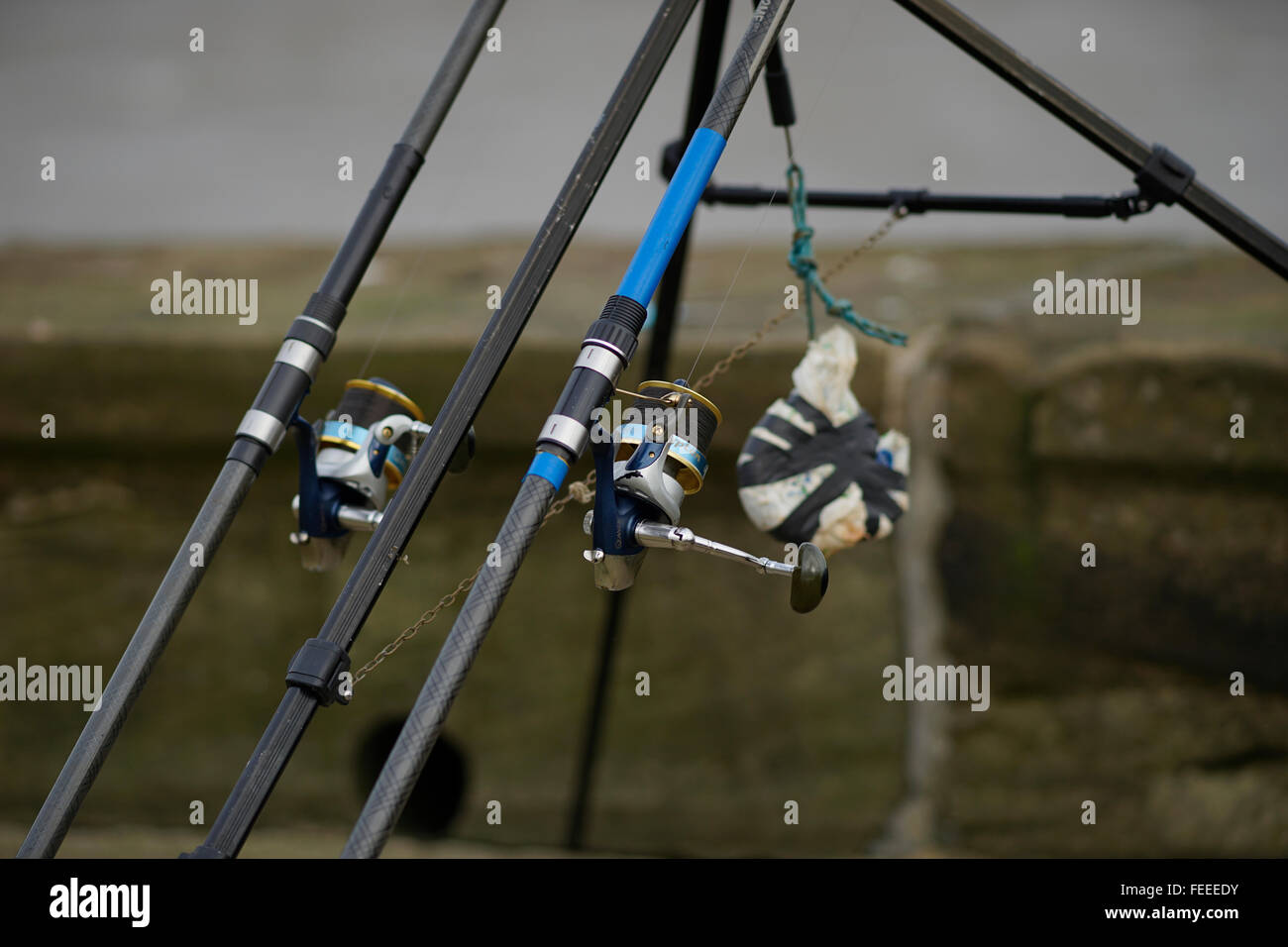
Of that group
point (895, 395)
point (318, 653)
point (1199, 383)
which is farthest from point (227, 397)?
point (1199, 383)

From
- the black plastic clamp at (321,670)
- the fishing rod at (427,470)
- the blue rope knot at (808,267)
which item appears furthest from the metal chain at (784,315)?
the black plastic clamp at (321,670)

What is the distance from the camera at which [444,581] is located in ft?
5.95

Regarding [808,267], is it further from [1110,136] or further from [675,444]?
[675,444]

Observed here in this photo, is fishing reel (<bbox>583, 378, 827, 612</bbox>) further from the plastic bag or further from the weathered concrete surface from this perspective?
the weathered concrete surface

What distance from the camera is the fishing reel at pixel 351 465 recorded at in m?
1.02

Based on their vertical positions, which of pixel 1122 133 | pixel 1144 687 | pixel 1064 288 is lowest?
pixel 1144 687

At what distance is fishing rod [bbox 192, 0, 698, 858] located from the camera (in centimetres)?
76

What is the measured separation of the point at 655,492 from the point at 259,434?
0.30m

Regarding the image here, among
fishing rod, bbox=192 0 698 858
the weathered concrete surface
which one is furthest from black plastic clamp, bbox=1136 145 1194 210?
the weathered concrete surface

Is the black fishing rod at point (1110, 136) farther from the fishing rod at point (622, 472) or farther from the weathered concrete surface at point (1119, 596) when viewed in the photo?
the weathered concrete surface at point (1119, 596)

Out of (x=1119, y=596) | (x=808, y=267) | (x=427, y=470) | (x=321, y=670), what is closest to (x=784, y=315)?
(x=808, y=267)

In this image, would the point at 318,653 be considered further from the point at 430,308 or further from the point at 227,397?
the point at 430,308

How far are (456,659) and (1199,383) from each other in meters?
1.36

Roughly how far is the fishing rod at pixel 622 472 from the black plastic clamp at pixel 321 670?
6cm
